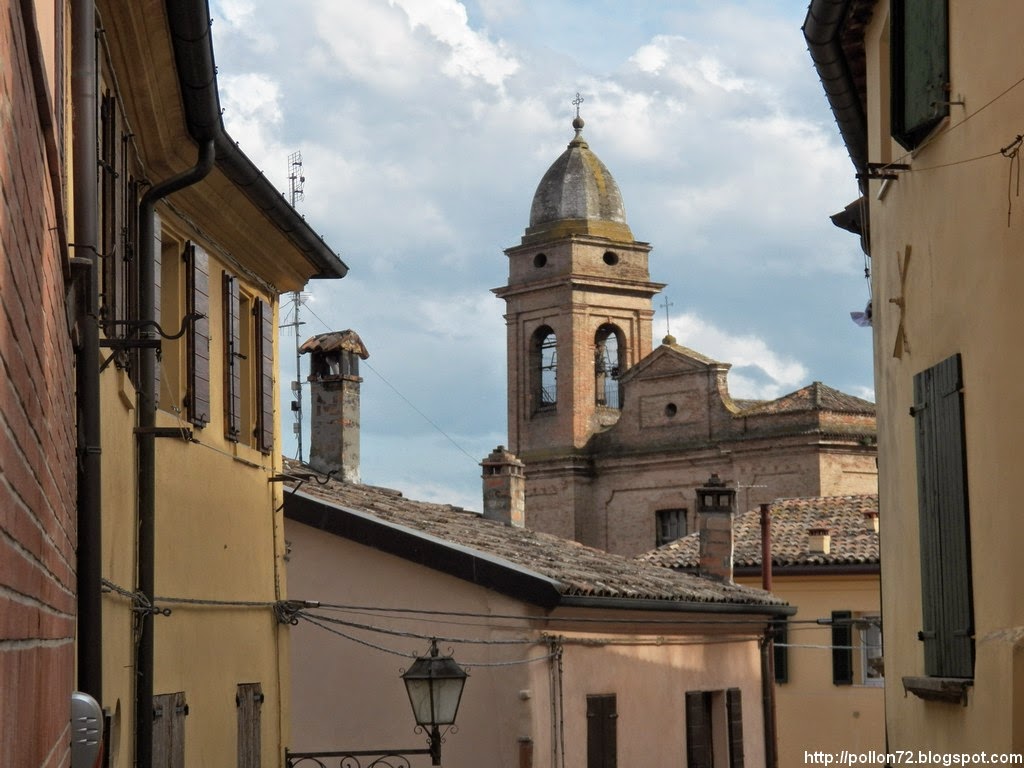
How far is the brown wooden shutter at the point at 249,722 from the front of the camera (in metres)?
12.1

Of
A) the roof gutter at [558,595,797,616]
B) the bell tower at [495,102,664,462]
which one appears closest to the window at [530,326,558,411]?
the bell tower at [495,102,664,462]

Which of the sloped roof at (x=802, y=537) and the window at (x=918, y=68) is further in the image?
the sloped roof at (x=802, y=537)

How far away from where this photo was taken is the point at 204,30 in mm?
8094

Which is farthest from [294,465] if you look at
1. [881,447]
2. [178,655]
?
[881,447]

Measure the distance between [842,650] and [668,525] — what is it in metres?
19.2

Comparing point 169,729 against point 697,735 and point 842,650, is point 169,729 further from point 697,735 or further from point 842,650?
point 842,650

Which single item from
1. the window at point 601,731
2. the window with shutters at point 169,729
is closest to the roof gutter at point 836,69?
the window with shutters at point 169,729

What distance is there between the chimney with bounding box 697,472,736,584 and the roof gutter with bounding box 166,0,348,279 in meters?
12.5

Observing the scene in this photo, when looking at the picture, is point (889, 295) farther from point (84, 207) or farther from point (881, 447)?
point (84, 207)

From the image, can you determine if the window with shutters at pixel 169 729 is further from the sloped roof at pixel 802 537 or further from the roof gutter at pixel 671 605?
the sloped roof at pixel 802 537

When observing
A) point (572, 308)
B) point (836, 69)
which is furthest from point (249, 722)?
point (572, 308)

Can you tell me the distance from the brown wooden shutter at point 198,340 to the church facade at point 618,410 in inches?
1343

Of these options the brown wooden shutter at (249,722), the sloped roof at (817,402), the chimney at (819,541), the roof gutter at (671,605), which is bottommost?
the brown wooden shutter at (249,722)

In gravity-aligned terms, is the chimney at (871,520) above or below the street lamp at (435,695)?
above
